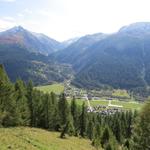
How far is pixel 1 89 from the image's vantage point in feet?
202

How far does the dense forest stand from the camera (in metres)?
39.2

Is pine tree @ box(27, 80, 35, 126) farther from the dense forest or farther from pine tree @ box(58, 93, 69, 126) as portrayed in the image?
pine tree @ box(58, 93, 69, 126)

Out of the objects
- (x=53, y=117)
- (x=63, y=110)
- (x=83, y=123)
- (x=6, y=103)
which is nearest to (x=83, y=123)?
(x=83, y=123)

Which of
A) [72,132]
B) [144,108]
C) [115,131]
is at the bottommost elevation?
[115,131]

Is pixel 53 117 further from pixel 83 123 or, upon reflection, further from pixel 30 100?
pixel 83 123

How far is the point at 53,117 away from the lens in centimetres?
8875

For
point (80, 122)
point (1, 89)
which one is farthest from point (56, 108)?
point (1, 89)

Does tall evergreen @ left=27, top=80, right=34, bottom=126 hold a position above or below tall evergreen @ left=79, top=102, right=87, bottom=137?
above

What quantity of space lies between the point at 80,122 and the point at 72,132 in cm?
2283

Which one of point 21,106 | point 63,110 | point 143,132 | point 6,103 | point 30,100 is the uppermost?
point 6,103

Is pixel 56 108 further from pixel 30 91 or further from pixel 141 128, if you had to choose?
pixel 141 128

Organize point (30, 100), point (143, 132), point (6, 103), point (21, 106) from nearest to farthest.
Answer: point (143, 132), point (6, 103), point (21, 106), point (30, 100)

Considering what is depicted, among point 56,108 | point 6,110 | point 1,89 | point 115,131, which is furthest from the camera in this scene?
point 115,131

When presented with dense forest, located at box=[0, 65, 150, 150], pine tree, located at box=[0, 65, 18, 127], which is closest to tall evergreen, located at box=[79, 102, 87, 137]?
dense forest, located at box=[0, 65, 150, 150]
